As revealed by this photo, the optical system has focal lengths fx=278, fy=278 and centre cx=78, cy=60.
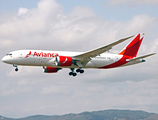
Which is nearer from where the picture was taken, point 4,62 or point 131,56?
→ point 4,62

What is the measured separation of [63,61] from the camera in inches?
2478

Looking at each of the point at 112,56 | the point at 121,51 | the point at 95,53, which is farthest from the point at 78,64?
the point at 121,51

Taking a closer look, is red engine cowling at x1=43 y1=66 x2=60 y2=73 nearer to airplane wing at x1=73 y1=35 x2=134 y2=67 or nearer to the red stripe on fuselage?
airplane wing at x1=73 y1=35 x2=134 y2=67

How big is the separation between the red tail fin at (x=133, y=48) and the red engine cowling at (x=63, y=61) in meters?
17.9

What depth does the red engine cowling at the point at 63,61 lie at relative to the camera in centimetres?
6247

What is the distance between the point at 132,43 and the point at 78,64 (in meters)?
19.9

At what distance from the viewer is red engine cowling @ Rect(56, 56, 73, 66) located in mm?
62469

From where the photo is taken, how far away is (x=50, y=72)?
75.6m

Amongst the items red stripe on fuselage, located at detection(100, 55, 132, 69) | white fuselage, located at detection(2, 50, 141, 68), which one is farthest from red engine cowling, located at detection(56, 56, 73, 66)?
red stripe on fuselage, located at detection(100, 55, 132, 69)

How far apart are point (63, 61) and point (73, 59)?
3512 mm

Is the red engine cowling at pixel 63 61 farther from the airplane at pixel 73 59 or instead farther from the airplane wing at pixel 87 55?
the airplane wing at pixel 87 55

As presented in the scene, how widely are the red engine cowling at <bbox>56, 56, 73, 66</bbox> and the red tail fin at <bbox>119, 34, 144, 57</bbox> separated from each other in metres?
17.9

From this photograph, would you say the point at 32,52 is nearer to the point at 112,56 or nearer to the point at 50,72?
the point at 50,72

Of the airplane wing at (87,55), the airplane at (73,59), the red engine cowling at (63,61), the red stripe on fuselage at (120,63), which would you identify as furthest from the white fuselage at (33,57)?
the red stripe on fuselage at (120,63)
